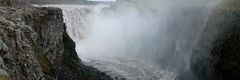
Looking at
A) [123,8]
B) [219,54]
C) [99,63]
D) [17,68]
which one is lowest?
[17,68]

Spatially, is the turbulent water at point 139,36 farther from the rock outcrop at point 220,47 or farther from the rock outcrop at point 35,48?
the rock outcrop at point 35,48

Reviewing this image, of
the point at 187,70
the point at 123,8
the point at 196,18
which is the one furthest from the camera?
the point at 123,8

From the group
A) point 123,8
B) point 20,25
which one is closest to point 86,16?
point 123,8

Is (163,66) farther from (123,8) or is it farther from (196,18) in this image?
(123,8)

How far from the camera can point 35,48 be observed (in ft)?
118

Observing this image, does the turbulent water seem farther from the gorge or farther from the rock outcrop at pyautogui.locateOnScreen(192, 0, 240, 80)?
the rock outcrop at pyautogui.locateOnScreen(192, 0, 240, 80)

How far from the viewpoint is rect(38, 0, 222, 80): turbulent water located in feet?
244

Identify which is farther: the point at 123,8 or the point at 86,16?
the point at 123,8

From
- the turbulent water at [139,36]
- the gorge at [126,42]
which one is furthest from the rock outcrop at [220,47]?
the turbulent water at [139,36]

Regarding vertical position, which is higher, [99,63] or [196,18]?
[196,18]

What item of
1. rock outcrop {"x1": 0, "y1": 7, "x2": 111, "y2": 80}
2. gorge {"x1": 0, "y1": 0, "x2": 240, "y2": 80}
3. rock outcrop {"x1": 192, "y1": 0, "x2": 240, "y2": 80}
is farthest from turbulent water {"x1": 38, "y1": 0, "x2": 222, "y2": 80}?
rock outcrop {"x1": 0, "y1": 7, "x2": 111, "y2": 80}

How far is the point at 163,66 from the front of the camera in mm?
85250

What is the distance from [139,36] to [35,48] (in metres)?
76.1

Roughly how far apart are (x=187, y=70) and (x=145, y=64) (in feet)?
80.7
